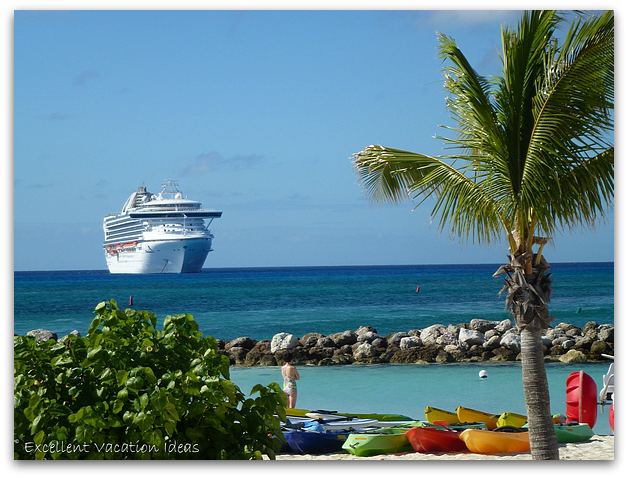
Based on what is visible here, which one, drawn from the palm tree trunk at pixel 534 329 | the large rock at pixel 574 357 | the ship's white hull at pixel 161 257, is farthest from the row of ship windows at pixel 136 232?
the palm tree trunk at pixel 534 329

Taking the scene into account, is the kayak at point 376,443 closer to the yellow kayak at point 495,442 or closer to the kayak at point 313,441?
the kayak at point 313,441

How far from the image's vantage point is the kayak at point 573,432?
7.05 m

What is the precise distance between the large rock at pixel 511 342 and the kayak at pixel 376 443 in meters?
7.79

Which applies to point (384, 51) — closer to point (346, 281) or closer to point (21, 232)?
point (21, 232)

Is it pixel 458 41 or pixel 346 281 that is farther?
pixel 346 281

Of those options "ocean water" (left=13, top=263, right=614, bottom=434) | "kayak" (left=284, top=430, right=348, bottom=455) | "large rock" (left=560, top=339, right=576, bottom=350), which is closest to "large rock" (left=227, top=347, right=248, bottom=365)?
"ocean water" (left=13, top=263, right=614, bottom=434)

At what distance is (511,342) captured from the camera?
14.4 meters

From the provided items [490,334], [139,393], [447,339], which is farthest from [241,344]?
[139,393]

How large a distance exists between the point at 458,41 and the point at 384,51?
908 millimetres

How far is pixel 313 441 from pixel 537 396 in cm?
208

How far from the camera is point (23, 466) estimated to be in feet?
17.4

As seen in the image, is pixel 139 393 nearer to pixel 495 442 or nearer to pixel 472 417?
pixel 495 442

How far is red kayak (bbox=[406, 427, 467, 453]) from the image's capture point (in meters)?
6.76
